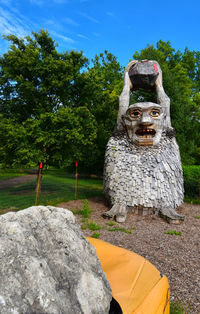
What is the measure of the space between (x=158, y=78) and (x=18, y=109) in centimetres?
564

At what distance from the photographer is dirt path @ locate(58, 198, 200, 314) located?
8.18ft

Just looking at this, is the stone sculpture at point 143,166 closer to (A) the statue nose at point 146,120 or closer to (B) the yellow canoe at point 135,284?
(A) the statue nose at point 146,120

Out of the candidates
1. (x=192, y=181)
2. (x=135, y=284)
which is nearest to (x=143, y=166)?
(x=135, y=284)

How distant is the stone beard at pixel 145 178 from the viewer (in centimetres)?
552

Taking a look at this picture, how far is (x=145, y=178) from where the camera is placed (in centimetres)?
564

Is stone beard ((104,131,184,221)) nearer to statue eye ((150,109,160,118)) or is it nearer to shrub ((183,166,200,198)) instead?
statue eye ((150,109,160,118))

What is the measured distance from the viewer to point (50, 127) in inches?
286

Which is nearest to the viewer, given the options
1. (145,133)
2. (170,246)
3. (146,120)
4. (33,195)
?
(170,246)

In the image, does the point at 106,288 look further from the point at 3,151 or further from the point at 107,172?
the point at 3,151

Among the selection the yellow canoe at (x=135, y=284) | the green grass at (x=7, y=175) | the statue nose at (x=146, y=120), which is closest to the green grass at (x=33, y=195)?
the statue nose at (x=146, y=120)

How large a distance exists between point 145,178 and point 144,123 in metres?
1.62

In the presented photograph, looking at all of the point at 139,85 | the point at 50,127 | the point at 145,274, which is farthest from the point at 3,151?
the point at 145,274

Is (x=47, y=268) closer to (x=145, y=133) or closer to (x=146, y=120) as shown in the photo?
(x=146, y=120)

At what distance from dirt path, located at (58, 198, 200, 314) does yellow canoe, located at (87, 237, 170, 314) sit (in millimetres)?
904
